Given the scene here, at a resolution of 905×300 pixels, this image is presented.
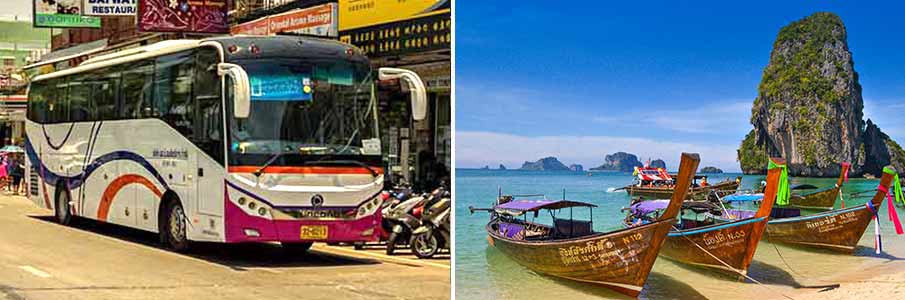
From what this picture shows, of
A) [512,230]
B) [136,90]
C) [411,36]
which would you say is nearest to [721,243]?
[512,230]

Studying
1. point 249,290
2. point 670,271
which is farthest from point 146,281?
point 670,271

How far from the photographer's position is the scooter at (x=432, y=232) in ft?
26.4

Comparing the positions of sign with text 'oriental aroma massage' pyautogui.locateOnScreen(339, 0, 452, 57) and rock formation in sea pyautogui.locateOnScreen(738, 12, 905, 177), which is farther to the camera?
sign with text 'oriental aroma massage' pyautogui.locateOnScreen(339, 0, 452, 57)

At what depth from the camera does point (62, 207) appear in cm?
997

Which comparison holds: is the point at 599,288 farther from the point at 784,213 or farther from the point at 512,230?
the point at 784,213

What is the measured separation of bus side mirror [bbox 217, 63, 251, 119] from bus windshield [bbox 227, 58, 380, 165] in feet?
0.39

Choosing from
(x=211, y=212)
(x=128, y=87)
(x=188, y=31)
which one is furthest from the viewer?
(x=188, y=31)

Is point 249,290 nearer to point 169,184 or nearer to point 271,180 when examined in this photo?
point 271,180

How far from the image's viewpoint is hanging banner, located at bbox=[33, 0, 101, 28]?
11.0 m

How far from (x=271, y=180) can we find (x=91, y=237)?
2472 mm

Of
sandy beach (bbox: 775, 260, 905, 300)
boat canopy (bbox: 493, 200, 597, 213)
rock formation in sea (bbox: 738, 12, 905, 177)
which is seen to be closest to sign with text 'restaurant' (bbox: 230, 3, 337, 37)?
boat canopy (bbox: 493, 200, 597, 213)

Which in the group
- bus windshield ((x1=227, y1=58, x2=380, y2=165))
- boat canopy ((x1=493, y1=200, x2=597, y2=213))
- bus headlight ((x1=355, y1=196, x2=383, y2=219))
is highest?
bus windshield ((x1=227, y1=58, x2=380, y2=165))

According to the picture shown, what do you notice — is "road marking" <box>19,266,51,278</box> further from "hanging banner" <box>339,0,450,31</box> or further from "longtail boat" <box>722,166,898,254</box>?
"longtail boat" <box>722,166,898,254</box>

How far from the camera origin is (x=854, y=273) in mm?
8625
